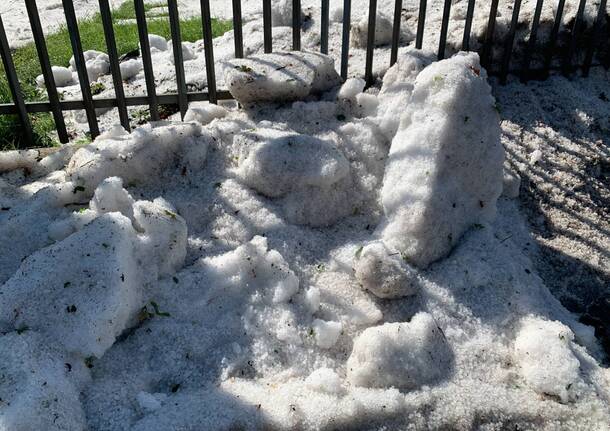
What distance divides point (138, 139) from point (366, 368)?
5.67 ft

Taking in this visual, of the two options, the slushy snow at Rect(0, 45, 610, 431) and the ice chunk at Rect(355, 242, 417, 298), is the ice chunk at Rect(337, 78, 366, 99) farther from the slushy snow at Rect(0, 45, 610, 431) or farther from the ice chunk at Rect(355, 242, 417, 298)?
the ice chunk at Rect(355, 242, 417, 298)

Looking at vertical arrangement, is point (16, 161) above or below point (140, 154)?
below

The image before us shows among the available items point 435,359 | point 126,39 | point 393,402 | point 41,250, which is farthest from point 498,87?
point 126,39

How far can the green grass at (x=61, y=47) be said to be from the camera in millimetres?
4004

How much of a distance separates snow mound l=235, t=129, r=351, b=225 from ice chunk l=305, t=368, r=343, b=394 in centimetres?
94

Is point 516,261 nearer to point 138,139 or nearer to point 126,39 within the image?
point 138,139

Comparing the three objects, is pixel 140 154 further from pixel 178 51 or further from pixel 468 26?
pixel 468 26

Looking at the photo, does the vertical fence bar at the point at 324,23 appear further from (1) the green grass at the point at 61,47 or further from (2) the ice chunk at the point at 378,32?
(1) the green grass at the point at 61,47

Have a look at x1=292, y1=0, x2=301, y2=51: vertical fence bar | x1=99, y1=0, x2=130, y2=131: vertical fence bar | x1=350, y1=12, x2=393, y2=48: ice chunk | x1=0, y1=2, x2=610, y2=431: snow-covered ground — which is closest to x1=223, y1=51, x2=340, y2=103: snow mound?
x1=0, y1=2, x2=610, y2=431: snow-covered ground

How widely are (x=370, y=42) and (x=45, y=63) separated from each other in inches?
81.0

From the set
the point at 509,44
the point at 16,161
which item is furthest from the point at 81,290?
the point at 509,44

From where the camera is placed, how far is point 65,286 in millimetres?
2367

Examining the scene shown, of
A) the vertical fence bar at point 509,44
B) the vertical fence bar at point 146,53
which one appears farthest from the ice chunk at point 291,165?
the vertical fence bar at point 509,44

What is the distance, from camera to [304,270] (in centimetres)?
281
